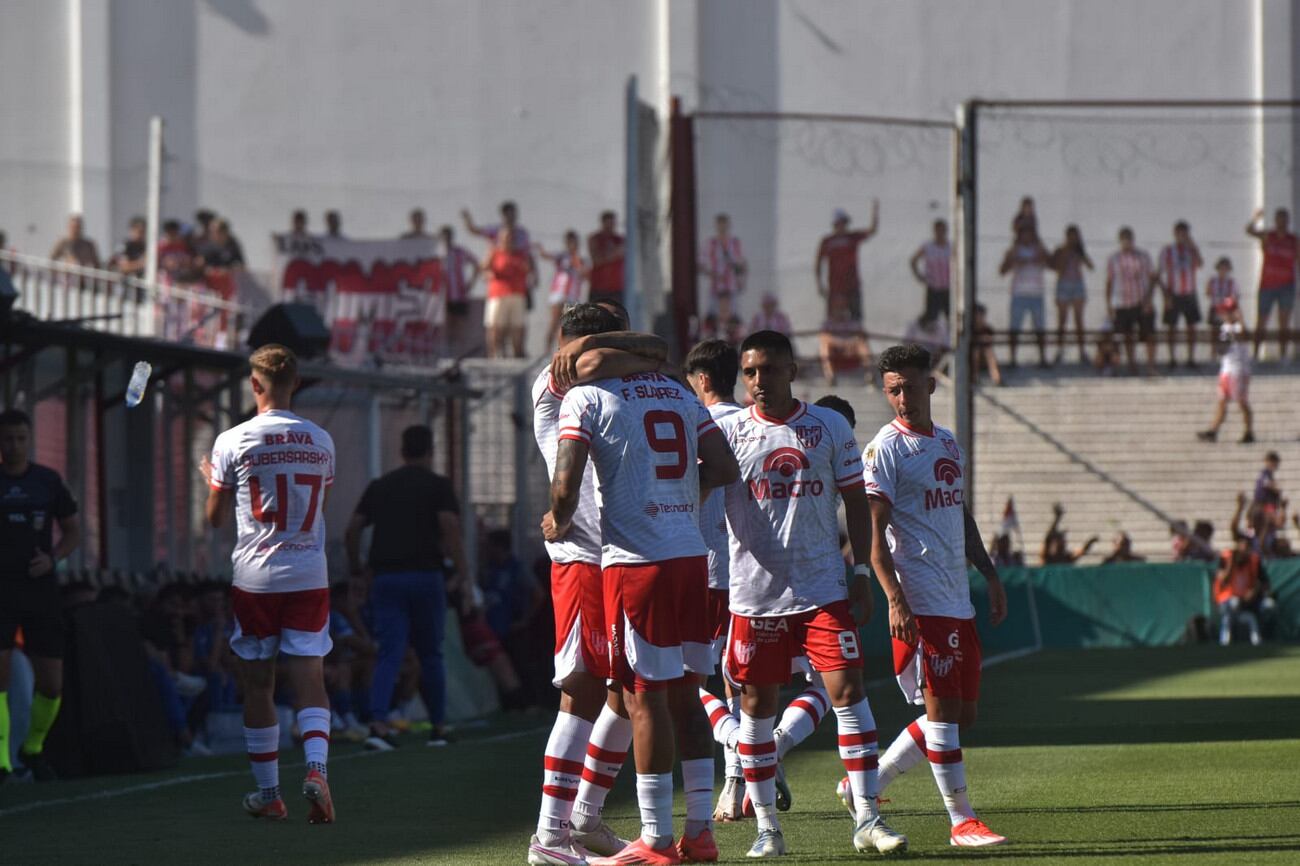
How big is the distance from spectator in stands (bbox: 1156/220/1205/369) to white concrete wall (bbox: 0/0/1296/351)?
37.2 ft

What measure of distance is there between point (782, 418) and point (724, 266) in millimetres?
17685

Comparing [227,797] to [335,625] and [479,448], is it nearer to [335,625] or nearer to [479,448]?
[335,625]

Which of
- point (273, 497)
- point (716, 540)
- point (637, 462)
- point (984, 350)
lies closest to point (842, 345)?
point (984, 350)

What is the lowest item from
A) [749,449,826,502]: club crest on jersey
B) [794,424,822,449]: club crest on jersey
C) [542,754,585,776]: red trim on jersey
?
[542,754,585,776]: red trim on jersey

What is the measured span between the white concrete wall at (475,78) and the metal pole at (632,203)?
56.8 feet

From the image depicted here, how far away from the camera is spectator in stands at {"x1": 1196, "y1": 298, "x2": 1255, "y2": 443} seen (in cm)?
2778

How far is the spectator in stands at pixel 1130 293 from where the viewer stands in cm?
2828

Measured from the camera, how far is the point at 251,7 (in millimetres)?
40875

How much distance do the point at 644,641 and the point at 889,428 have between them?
1760mm

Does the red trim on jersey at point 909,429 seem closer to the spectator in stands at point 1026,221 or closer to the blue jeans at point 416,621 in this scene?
the blue jeans at point 416,621

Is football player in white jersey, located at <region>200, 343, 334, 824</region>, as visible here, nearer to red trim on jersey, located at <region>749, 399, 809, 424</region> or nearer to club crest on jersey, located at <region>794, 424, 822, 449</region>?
red trim on jersey, located at <region>749, 399, 809, 424</region>

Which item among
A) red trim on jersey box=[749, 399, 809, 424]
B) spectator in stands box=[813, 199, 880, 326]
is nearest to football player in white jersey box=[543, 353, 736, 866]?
red trim on jersey box=[749, 399, 809, 424]

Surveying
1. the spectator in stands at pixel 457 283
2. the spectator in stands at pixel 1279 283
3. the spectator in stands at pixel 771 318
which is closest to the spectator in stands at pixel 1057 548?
the spectator in stands at pixel 1279 283

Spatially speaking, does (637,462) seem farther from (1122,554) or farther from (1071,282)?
(1071,282)
